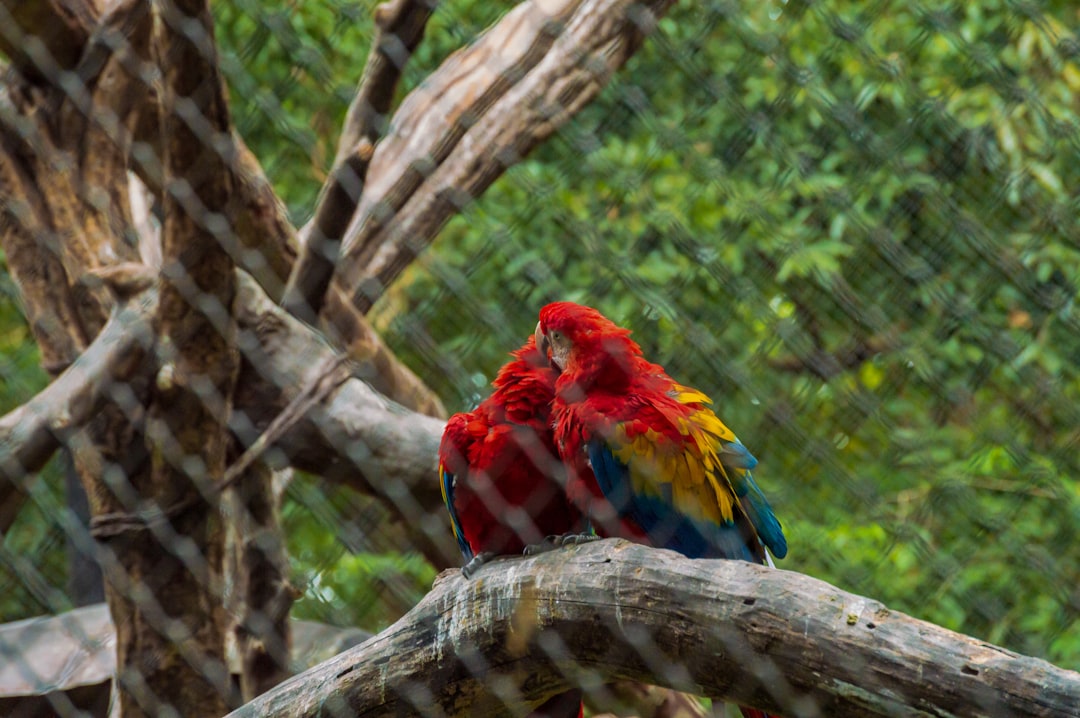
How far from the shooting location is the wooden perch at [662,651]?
62 cm

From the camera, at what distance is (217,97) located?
112cm

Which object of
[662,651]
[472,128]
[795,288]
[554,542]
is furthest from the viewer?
[795,288]

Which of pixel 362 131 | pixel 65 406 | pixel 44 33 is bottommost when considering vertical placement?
pixel 65 406

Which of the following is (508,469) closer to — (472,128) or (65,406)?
(65,406)

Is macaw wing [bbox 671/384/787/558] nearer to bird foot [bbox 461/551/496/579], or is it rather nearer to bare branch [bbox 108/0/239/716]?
bird foot [bbox 461/551/496/579]

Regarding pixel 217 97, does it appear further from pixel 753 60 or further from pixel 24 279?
pixel 753 60

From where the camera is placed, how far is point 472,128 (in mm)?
1686

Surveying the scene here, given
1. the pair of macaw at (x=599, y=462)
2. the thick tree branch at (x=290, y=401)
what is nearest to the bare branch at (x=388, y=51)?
the pair of macaw at (x=599, y=462)

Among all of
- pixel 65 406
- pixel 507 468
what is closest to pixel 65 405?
pixel 65 406

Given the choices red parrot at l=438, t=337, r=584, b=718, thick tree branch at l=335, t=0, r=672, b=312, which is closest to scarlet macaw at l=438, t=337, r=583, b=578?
red parrot at l=438, t=337, r=584, b=718

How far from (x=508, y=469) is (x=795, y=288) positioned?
3.57ft

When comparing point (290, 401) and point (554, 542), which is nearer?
point (554, 542)

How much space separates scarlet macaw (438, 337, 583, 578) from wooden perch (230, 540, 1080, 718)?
150 millimetres

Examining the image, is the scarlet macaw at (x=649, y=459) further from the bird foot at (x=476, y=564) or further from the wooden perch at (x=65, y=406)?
the wooden perch at (x=65, y=406)
